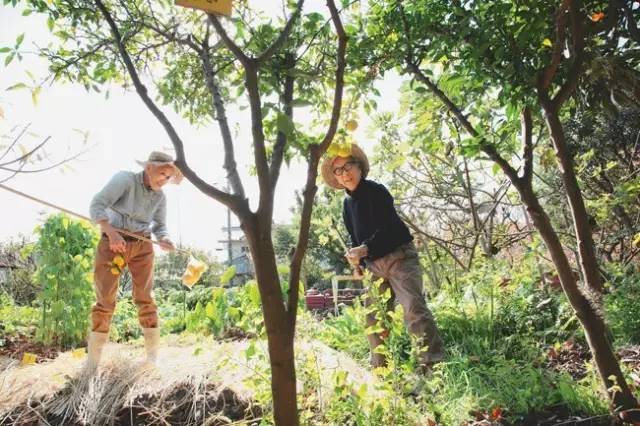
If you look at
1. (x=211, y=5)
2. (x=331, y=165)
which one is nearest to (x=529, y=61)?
(x=211, y=5)

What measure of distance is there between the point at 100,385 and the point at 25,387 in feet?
1.53

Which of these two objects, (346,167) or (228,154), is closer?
(228,154)

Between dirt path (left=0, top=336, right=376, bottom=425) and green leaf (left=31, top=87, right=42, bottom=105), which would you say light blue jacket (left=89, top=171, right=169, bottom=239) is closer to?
dirt path (left=0, top=336, right=376, bottom=425)

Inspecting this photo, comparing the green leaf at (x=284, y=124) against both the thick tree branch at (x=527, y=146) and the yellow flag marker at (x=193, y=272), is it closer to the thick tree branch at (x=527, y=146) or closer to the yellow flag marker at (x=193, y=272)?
the thick tree branch at (x=527, y=146)

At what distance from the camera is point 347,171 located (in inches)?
118

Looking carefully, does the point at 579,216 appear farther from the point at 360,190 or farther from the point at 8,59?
the point at 8,59

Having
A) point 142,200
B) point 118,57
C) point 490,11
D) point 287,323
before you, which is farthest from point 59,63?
point 490,11

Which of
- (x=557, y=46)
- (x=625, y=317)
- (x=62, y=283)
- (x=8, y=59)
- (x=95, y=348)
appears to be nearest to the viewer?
(x=557, y=46)

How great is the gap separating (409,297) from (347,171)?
93 centimetres

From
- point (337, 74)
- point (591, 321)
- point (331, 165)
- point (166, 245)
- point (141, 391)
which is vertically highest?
point (331, 165)

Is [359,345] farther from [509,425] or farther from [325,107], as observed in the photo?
[325,107]

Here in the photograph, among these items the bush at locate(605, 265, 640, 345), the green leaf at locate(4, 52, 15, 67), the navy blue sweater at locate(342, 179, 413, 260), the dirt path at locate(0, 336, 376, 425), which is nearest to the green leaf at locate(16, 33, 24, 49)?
the green leaf at locate(4, 52, 15, 67)

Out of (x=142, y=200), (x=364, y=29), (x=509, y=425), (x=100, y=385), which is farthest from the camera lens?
(x=142, y=200)

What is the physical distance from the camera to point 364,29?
2.09 metres
